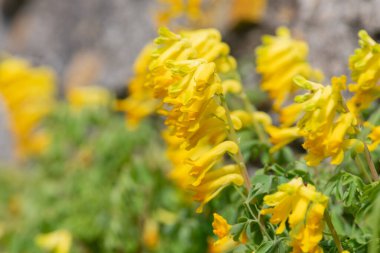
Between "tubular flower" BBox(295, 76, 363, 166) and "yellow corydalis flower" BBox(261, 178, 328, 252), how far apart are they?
0.09m

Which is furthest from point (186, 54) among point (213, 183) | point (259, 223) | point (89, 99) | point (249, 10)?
point (89, 99)

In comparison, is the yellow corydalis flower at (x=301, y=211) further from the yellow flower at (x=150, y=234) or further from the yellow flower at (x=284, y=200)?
the yellow flower at (x=150, y=234)

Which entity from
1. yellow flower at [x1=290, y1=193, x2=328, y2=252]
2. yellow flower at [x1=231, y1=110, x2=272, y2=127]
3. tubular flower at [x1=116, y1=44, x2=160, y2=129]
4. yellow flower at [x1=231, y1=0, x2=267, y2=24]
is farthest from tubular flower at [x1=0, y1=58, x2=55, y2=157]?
yellow flower at [x1=290, y1=193, x2=328, y2=252]

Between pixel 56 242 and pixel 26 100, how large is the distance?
3.96 ft

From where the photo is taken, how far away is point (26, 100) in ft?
10.1

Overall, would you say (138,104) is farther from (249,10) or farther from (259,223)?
(259,223)

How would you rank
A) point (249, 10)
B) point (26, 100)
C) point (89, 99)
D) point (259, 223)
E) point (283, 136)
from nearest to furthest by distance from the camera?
point (259, 223), point (283, 136), point (249, 10), point (89, 99), point (26, 100)

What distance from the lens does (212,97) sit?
1074 millimetres

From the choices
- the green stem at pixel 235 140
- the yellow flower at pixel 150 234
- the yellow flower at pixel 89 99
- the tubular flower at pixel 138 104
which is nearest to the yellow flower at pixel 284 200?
the green stem at pixel 235 140

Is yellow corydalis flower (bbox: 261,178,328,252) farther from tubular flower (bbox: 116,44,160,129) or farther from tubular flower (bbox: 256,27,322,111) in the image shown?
tubular flower (bbox: 116,44,160,129)

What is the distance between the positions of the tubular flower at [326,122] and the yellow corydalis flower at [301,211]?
88mm

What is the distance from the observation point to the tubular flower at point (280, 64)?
56.4 inches

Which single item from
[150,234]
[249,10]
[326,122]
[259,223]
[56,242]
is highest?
[326,122]

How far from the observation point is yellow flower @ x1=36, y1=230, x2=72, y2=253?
6.85 ft
